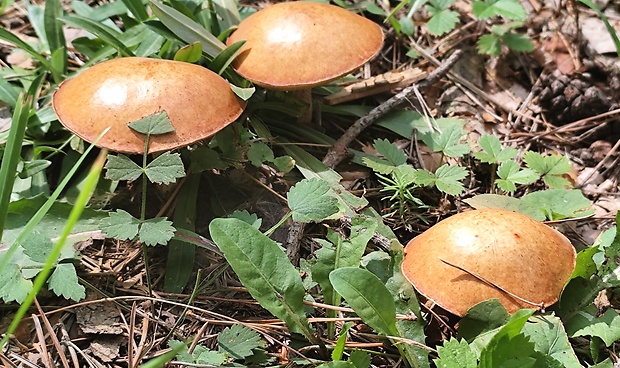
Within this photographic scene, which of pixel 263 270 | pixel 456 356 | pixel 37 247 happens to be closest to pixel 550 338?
pixel 456 356

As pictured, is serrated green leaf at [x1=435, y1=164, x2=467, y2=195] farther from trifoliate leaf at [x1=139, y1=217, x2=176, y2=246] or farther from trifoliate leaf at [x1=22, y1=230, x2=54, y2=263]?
trifoliate leaf at [x1=22, y1=230, x2=54, y2=263]

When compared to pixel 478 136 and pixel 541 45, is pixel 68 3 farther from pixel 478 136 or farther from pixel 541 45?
pixel 541 45

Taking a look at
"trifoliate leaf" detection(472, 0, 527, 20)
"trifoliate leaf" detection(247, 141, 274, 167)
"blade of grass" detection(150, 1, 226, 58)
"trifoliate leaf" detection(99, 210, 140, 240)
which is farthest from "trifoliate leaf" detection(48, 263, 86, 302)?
"trifoliate leaf" detection(472, 0, 527, 20)

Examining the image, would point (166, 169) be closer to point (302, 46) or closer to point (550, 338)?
point (302, 46)

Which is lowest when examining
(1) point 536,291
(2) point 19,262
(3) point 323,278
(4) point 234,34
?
(2) point 19,262

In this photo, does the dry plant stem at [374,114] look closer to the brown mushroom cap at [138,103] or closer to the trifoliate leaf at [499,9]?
the trifoliate leaf at [499,9]

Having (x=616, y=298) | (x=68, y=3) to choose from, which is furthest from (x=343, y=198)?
(x=68, y=3)
